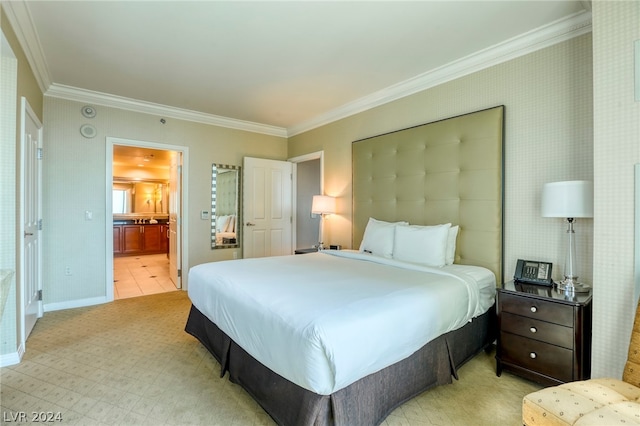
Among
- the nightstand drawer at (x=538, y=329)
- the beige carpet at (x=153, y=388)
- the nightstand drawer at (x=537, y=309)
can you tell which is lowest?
the beige carpet at (x=153, y=388)

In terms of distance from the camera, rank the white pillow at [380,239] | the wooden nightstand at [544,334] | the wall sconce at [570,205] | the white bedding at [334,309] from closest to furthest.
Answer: the white bedding at [334,309] → the wooden nightstand at [544,334] → the wall sconce at [570,205] → the white pillow at [380,239]

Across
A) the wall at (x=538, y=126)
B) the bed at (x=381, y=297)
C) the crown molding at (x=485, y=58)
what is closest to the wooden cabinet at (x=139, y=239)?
the bed at (x=381, y=297)

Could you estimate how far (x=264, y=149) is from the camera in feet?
17.5

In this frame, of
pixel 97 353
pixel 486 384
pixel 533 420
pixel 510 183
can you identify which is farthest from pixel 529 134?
pixel 97 353

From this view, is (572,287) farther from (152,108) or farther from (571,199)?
(152,108)

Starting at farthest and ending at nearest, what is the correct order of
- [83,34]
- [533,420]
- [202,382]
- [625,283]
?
[83,34]
[202,382]
[625,283]
[533,420]

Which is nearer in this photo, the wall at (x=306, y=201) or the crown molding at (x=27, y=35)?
the crown molding at (x=27, y=35)

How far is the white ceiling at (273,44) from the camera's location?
86.7 inches

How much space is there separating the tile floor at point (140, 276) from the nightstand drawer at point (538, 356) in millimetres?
4355

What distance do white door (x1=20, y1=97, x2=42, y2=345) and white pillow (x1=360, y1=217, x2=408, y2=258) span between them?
3.20 meters

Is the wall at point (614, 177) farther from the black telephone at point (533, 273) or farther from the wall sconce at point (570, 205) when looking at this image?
the black telephone at point (533, 273)

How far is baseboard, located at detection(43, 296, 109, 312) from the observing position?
364 cm

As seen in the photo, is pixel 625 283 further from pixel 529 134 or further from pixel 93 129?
pixel 93 129

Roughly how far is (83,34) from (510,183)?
3799 millimetres
